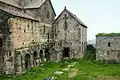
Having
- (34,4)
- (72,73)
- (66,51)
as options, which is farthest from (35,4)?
(72,73)

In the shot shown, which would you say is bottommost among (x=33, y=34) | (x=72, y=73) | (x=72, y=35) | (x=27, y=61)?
(x=72, y=73)

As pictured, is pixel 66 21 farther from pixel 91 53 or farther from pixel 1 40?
pixel 1 40

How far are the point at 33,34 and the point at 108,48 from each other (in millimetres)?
12009

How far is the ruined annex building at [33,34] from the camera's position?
32188 mm

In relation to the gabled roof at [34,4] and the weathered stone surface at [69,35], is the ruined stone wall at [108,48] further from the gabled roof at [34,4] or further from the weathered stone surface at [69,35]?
the gabled roof at [34,4]

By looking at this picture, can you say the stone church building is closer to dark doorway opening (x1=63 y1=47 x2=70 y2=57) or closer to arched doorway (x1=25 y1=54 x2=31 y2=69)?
dark doorway opening (x1=63 y1=47 x2=70 y2=57)

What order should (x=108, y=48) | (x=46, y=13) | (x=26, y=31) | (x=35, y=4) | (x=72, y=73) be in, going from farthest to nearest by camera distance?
(x=46, y=13) < (x=35, y=4) < (x=108, y=48) < (x=26, y=31) < (x=72, y=73)

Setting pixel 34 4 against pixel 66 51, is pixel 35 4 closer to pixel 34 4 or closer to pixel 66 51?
pixel 34 4

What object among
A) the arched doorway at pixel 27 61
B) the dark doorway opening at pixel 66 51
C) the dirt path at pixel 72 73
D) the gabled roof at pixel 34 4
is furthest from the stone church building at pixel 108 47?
the arched doorway at pixel 27 61

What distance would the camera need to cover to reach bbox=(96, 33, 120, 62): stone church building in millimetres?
42062

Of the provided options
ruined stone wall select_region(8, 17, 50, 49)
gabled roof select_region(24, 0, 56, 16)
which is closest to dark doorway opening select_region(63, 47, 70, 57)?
ruined stone wall select_region(8, 17, 50, 49)

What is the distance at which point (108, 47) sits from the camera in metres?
42.5

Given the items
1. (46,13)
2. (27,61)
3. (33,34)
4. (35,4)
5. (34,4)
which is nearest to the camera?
(27,61)

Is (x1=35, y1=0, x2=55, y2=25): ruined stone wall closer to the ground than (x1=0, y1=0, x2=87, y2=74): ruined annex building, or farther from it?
farther from it
